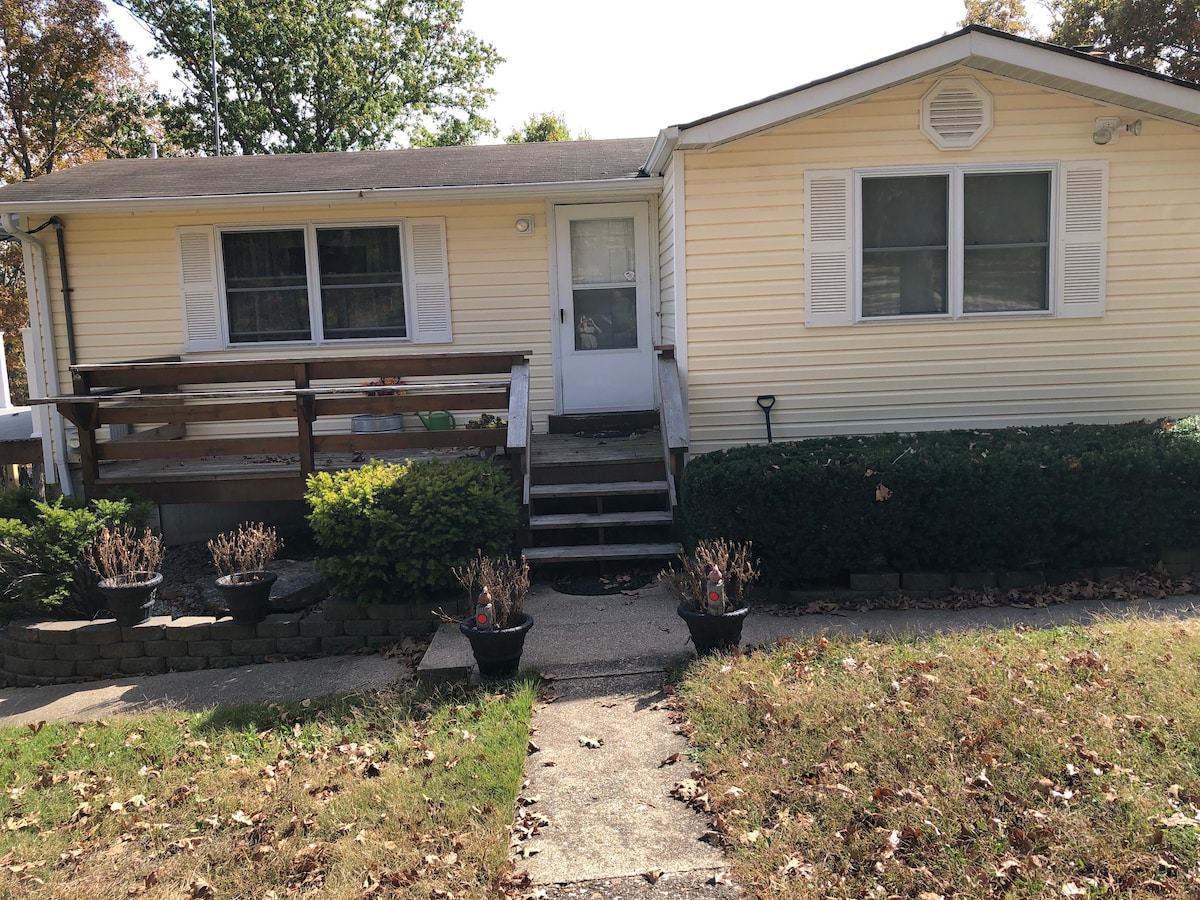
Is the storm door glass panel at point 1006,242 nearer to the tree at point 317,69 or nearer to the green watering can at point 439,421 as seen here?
the green watering can at point 439,421

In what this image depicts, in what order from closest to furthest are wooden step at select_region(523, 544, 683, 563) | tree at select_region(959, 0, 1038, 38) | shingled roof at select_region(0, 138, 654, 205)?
wooden step at select_region(523, 544, 683, 563), shingled roof at select_region(0, 138, 654, 205), tree at select_region(959, 0, 1038, 38)

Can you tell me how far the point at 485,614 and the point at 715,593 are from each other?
4.34 ft

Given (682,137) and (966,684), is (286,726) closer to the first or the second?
(966,684)

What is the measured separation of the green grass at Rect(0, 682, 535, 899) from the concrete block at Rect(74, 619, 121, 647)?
1.16 m

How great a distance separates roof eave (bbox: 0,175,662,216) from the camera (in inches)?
368

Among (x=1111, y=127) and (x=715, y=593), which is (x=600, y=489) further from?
(x=1111, y=127)

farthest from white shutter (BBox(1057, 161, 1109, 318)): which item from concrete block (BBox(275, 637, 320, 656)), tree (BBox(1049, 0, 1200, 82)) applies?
tree (BBox(1049, 0, 1200, 82))

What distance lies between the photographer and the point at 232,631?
6.80 metres

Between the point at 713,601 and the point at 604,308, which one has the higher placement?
the point at 604,308

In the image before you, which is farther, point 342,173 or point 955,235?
point 342,173

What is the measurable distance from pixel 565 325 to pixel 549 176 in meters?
1.53

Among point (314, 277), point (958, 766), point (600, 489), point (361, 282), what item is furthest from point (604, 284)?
point (958, 766)

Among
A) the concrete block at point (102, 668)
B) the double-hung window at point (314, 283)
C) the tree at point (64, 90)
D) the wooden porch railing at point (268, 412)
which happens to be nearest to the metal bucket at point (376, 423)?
the double-hung window at point (314, 283)

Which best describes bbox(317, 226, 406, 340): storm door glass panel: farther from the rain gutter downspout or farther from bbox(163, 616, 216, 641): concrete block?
bbox(163, 616, 216, 641): concrete block
